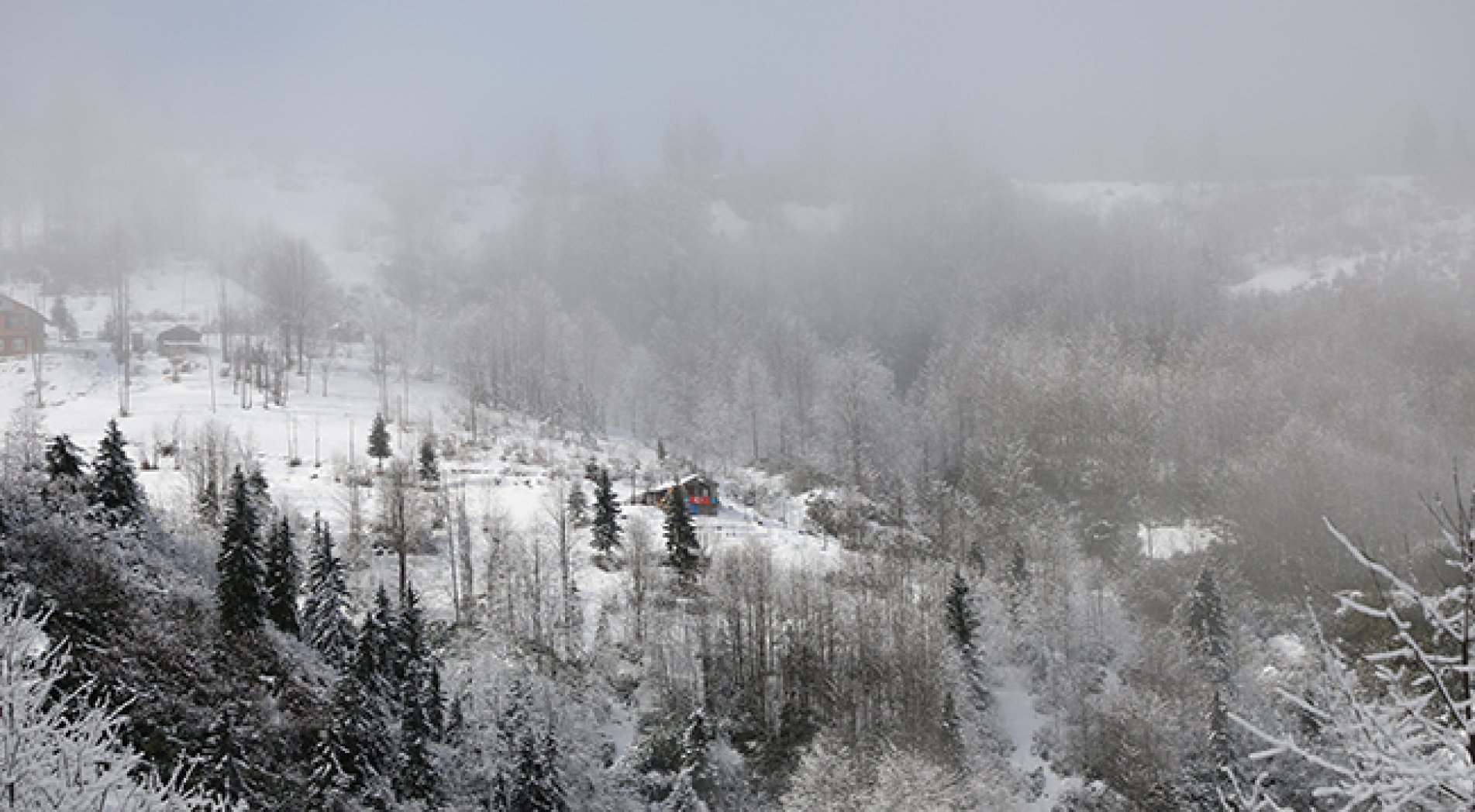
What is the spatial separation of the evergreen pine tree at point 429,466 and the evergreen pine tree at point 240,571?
24077mm

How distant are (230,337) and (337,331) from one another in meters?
12.4

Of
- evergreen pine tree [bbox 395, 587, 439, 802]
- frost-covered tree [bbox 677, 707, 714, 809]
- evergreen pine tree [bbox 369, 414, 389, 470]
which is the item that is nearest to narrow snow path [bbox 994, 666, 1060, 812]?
frost-covered tree [bbox 677, 707, 714, 809]

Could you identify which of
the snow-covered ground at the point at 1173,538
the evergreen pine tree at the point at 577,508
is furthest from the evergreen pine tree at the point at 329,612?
the snow-covered ground at the point at 1173,538

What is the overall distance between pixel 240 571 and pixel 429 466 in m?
26.3

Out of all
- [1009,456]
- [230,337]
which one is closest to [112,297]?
[230,337]

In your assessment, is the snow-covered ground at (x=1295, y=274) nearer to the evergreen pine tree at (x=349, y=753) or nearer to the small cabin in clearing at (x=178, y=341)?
the evergreen pine tree at (x=349, y=753)

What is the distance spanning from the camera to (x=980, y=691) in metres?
46.1

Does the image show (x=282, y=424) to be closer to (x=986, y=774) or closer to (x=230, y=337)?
(x=230, y=337)

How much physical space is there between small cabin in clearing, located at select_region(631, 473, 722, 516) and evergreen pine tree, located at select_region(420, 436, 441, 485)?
1447cm

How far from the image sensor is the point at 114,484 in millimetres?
37062

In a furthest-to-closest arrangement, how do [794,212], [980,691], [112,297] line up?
[794,212] → [112,297] → [980,691]

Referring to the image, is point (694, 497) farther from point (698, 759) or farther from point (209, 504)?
point (209, 504)

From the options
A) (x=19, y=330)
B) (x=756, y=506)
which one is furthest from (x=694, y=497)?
(x=19, y=330)

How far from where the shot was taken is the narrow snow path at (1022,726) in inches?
1630
